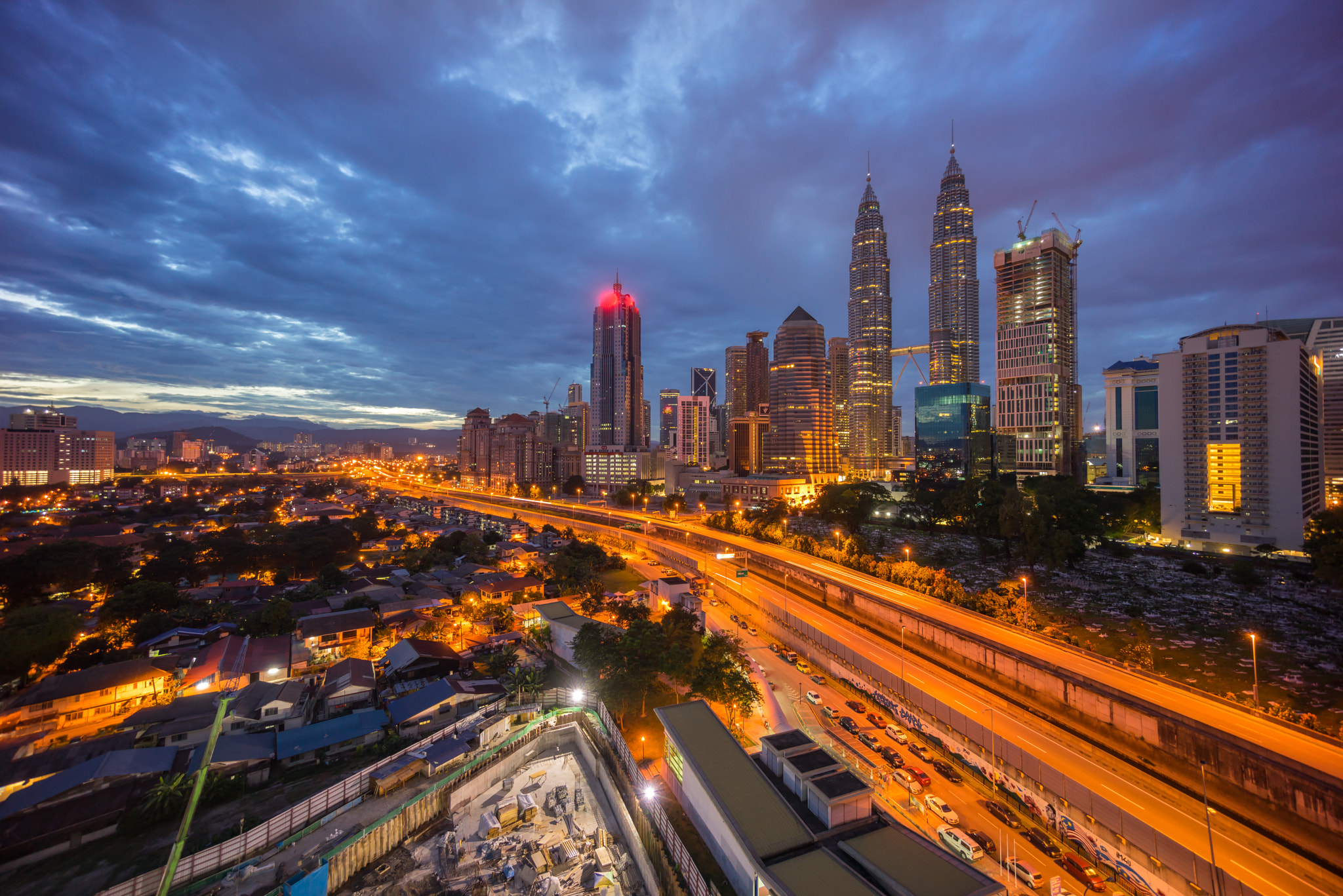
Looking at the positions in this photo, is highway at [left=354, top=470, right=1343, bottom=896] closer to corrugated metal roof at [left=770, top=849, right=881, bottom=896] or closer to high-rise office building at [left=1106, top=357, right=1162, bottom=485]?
corrugated metal roof at [left=770, top=849, right=881, bottom=896]

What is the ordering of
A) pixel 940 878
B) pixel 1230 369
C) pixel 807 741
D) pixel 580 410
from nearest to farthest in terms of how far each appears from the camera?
pixel 940 878
pixel 807 741
pixel 1230 369
pixel 580 410

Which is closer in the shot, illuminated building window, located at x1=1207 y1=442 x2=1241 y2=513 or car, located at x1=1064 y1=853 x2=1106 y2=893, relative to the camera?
car, located at x1=1064 y1=853 x2=1106 y2=893

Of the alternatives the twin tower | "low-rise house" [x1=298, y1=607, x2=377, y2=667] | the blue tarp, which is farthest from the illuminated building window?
the twin tower

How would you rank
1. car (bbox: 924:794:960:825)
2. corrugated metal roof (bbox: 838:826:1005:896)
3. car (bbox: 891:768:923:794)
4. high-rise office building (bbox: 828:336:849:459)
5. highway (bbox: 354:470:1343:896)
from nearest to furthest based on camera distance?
corrugated metal roof (bbox: 838:826:1005:896) < highway (bbox: 354:470:1343:896) < car (bbox: 924:794:960:825) < car (bbox: 891:768:923:794) < high-rise office building (bbox: 828:336:849:459)

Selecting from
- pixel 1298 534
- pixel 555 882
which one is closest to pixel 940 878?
pixel 555 882

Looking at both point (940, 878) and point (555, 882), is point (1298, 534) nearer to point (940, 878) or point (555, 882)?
point (940, 878)
